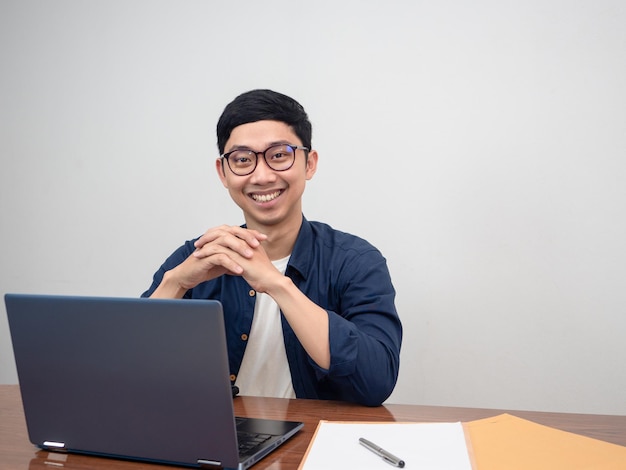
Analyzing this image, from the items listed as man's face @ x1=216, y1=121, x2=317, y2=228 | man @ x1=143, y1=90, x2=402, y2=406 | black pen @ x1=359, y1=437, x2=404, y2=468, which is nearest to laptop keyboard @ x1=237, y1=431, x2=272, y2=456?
black pen @ x1=359, y1=437, x2=404, y2=468

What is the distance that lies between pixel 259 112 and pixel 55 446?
2.95 feet

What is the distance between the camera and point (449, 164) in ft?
7.25

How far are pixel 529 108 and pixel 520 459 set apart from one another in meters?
1.50

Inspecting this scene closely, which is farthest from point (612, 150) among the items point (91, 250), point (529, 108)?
point (91, 250)

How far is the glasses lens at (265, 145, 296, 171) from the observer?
5.13 ft

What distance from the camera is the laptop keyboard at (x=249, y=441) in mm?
966

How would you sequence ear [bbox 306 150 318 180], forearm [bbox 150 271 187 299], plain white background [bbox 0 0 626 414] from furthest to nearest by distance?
1. plain white background [bbox 0 0 626 414]
2. ear [bbox 306 150 318 180]
3. forearm [bbox 150 271 187 299]

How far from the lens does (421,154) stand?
2240 millimetres

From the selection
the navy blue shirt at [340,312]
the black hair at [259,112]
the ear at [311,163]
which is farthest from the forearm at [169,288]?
the ear at [311,163]

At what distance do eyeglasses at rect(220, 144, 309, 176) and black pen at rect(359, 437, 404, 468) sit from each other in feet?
2.60

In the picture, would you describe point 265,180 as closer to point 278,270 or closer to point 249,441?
point 278,270

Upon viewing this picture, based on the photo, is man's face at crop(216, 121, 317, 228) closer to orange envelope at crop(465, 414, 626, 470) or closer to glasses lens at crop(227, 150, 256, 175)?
glasses lens at crop(227, 150, 256, 175)

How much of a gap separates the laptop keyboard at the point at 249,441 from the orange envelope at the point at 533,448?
1.09 ft

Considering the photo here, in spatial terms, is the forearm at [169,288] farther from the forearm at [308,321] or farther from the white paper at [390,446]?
the white paper at [390,446]
